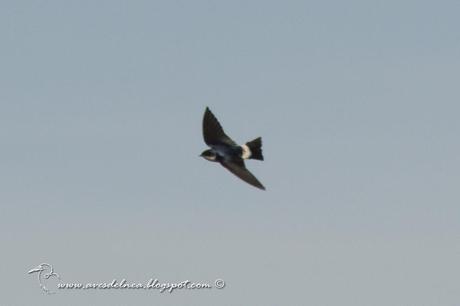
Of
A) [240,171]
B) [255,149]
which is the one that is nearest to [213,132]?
[255,149]

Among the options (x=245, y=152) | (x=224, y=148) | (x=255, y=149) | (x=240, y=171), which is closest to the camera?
(x=240, y=171)

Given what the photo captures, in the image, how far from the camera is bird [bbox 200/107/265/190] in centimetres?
4178

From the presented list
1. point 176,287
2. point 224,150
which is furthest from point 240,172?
point 176,287

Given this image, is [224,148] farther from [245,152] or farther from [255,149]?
[255,149]

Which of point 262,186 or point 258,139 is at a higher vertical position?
point 258,139

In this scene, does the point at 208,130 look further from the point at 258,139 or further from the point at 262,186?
the point at 262,186

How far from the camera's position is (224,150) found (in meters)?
42.2

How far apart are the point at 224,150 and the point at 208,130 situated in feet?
3.34

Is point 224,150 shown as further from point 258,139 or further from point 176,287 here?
point 176,287

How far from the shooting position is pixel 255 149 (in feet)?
138

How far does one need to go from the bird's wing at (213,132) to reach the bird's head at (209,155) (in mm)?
467

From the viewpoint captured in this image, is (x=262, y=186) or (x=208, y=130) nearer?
(x=262, y=186)

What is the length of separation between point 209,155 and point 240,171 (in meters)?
1.76

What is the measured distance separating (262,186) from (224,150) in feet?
14.0
